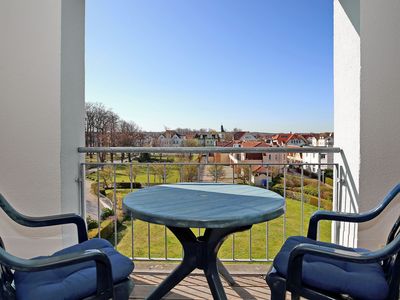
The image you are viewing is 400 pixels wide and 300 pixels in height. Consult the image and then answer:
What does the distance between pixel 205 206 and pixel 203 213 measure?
136 mm

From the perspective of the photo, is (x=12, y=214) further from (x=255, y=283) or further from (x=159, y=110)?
(x=159, y=110)

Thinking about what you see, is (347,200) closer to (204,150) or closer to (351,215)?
(351,215)

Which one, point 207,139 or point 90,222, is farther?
point 90,222

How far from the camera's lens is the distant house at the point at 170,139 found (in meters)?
2.62

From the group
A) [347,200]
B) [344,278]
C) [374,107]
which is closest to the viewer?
[344,278]

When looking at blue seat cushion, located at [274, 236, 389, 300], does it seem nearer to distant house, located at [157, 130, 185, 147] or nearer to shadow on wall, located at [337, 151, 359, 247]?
shadow on wall, located at [337, 151, 359, 247]

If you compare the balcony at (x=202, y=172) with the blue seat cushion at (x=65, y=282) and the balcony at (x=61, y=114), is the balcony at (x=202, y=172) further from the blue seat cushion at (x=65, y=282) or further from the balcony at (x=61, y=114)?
the blue seat cushion at (x=65, y=282)

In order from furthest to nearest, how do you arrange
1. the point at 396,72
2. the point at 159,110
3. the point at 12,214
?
1. the point at 159,110
2. the point at 396,72
3. the point at 12,214

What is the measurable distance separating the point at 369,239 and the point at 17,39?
11.4 feet

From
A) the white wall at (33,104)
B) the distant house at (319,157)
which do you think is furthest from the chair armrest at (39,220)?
the distant house at (319,157)

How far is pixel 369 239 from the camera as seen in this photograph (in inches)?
89.8

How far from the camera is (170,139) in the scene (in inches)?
109

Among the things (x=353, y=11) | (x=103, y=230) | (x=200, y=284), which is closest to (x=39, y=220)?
Result: (x=200, y=284)

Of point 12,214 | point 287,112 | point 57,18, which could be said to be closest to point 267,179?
point 12,214
